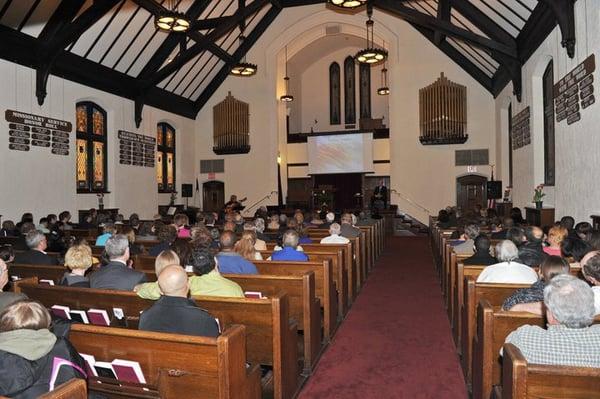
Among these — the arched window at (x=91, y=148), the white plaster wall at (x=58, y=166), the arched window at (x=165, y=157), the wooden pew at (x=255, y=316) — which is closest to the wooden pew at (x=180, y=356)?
the wooden pew at (x=255, y=316)

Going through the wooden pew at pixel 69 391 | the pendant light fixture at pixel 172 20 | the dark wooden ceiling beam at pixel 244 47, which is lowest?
the wooden pew at pixel 69 391

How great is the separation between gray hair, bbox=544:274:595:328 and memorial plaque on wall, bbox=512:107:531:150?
30.2 ft

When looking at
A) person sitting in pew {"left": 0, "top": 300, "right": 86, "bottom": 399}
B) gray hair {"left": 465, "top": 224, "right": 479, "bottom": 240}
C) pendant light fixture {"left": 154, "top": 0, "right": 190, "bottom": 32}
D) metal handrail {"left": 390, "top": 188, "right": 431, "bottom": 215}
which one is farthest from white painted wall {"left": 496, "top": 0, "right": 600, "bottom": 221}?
person sitting in pew {"left": 0, "top": 300, "right": 86, "bottom": 399}

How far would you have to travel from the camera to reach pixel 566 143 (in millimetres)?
7891

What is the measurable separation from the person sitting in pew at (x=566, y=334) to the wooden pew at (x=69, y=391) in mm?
1741

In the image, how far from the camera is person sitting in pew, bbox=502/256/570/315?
2.79 m

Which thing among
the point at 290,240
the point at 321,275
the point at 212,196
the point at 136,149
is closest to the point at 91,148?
the point at 136,149

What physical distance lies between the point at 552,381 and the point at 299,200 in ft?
52.7

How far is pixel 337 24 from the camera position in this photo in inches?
646

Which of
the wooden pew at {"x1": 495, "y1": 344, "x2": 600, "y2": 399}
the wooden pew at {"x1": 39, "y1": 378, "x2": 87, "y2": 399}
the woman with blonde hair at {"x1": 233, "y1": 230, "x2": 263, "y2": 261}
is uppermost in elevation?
the woman with blonde hair at {"x1": 233, "y1": 230, "x2": 263, "y2": 261}

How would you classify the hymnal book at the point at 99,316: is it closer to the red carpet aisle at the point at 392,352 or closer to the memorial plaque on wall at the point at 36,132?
the red carpet aisle at the point at 392,352

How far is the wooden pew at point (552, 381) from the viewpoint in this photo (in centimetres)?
172

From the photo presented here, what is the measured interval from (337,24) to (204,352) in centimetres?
1584

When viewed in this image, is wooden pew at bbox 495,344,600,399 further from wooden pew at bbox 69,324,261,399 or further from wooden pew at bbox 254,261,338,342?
wooden pew at bbox 254,261,338,342
